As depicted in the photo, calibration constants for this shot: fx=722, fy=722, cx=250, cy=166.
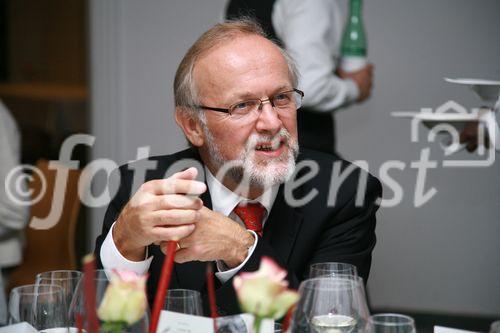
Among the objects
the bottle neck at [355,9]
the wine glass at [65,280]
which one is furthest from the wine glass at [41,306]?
the bottle neck at [355,9]

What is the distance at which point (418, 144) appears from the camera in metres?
3.93

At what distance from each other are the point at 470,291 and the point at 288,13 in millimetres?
1946

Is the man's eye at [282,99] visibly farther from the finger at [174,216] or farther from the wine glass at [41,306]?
the wine glass at [41,306]

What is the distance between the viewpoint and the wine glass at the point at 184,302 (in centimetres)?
109

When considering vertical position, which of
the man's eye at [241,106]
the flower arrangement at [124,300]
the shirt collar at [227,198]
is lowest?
the flower arrangement at [124,300]

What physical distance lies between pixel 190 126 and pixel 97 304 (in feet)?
3.33

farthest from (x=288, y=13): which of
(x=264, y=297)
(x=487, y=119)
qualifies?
(x=264, y=297)

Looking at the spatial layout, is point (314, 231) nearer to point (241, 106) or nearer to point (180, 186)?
point (241, 106)

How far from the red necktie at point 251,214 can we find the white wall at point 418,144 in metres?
2.20

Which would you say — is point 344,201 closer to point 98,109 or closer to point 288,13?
point 288,13

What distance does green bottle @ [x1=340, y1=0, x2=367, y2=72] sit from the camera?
3.37 m

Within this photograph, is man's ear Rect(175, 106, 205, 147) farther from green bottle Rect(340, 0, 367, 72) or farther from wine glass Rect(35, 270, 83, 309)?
green bottle Rect(340, 0, 367, 72)

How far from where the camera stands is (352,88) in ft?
10.5

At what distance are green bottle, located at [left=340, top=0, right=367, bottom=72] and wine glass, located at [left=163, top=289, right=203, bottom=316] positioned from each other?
2387 millimetres
